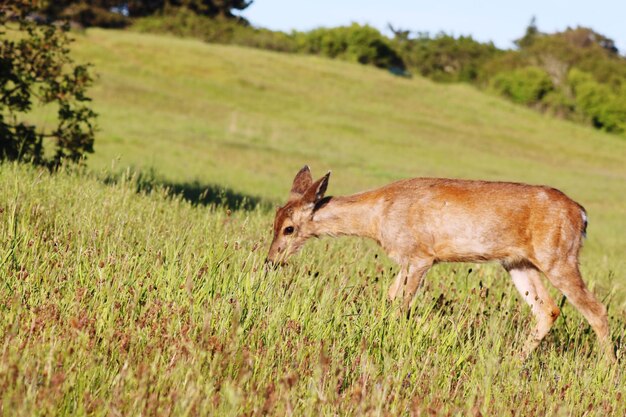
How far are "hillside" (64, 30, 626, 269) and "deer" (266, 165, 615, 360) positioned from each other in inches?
317

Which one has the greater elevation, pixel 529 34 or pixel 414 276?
pixel 529 34

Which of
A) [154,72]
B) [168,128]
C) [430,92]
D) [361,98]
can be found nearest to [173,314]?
[168,128]

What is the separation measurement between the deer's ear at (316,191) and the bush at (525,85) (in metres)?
77.6

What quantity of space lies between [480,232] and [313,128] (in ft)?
136

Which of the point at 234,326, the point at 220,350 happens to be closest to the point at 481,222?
the point at 220,350

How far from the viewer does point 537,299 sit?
274 inches

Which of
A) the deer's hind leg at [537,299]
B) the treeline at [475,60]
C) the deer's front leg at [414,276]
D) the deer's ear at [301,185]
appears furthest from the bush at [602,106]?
the deer's front leg at [414,276]

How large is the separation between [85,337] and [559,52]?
10108 cm

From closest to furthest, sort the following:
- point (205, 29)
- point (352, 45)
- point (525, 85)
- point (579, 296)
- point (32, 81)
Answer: point (579, 296) < point (32, 81) < point (205, 29) < point (525, 85) < point (352, 45)

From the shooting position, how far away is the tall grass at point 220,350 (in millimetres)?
3668

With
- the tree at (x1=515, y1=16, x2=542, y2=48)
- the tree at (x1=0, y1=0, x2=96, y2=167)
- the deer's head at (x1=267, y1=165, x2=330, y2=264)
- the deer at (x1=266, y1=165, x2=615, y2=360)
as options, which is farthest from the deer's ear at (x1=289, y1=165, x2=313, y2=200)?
the tree at (x1=515, y1=16, x2=542, y2=48)

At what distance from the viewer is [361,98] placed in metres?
62.8

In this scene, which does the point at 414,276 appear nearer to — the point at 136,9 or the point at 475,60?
the point at 136,9

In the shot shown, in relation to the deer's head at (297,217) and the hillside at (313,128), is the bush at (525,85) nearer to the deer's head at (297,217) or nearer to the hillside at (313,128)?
the hillside at (313,128)
